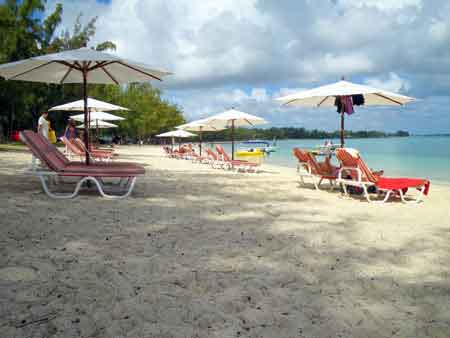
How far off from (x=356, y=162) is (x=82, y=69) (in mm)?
5056

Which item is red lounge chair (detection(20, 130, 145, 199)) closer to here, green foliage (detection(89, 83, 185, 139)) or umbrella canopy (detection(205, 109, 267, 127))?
umbrella canopy (detection(205, 109, 267, 127))

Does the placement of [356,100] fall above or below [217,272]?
above

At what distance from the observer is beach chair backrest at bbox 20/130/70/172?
6.05 metres

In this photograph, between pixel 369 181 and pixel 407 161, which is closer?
pixel 369 181

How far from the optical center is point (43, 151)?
6207mm

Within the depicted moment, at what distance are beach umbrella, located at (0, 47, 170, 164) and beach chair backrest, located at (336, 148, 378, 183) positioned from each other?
3.46m

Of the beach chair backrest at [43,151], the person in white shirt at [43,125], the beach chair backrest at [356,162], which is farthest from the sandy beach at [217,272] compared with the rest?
the person in white shirt at [43,125]

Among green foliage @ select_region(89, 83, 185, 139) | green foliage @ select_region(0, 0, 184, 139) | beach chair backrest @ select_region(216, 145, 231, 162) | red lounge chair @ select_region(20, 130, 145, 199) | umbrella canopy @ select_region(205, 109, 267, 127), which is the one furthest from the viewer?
green foliage @ select_region(89, 83, 185, 139)

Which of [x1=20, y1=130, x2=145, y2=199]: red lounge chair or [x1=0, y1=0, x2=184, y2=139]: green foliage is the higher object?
[x1=0, y1=0, x2=184, y2=139]: green foliage

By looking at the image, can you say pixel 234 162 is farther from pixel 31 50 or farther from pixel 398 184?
pixel 31 50

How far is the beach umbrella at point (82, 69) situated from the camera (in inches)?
239

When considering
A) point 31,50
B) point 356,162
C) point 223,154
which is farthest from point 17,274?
point 31,50

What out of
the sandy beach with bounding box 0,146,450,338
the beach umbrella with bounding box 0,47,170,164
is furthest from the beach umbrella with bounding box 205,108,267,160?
the sandy beach with bounding box 0,146,450,338

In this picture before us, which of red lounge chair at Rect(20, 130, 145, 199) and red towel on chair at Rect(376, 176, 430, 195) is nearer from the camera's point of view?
red lounge chair at Rect(20, 130, 145, 199)
